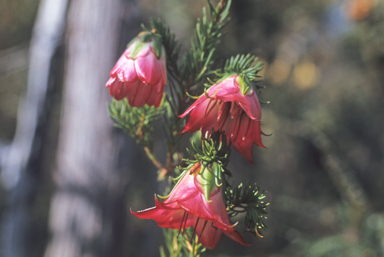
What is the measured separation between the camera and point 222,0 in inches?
17.3

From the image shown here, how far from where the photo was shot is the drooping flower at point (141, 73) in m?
0.39

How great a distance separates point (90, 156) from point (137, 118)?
1409 mm

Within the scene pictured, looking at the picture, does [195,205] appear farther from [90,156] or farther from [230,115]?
[90,156]

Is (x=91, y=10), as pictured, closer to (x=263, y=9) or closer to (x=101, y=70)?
(x=101, y=70)

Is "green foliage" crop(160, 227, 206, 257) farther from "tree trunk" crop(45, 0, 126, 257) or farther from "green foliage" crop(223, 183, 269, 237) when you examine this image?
"tree trunk" crop(45, 0, 126, 257)

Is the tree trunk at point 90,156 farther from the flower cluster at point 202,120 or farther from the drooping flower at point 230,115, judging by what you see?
the drooping flower at point 230,115

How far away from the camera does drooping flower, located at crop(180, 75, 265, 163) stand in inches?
13.2

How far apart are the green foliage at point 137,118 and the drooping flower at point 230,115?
0.40 feet

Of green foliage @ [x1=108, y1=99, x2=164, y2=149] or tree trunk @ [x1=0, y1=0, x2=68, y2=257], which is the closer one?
green foliage @ [x1=108, y1=99, x2=164, y2=149]

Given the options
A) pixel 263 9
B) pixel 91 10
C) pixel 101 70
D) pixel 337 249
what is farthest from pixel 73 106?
pixel 337 249

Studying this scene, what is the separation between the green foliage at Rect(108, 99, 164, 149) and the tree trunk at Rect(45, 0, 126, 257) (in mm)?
1335

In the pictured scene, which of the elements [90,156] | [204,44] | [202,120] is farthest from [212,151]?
[90,156]

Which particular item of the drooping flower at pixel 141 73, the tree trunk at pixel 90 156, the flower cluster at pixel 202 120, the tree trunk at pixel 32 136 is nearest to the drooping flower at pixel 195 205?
the flower cluster at pixel 202 120

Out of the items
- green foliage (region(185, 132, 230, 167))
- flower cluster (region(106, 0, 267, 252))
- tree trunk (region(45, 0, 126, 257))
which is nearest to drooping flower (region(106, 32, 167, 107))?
flower cluster (region(106, 0, 267, 252))
